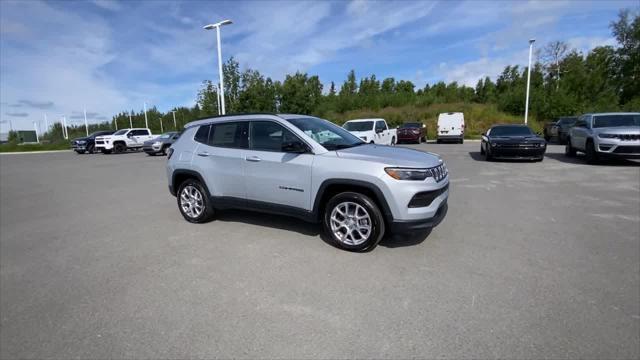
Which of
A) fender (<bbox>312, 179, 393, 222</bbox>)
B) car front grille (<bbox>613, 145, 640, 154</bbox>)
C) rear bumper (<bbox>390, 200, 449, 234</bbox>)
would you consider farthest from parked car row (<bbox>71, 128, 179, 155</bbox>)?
car front grille (<bbox>613, 145, 640, 154</bbox>)

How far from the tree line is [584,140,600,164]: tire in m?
18.2

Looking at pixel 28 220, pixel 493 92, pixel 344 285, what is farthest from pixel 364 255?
pixel 493 92

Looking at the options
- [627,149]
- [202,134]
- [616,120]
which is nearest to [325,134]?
[202,134]

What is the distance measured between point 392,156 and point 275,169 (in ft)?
5.25

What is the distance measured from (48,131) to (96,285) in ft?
289

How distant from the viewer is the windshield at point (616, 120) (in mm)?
11376

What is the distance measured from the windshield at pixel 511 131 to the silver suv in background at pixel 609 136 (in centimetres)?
169

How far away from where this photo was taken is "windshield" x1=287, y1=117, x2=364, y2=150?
15.8ft

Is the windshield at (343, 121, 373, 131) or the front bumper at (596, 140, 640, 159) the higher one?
the windshield at (343, 121, 373, 131)

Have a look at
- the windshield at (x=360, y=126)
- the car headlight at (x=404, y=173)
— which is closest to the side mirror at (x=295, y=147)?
the car headlight at (x=404, y=173)

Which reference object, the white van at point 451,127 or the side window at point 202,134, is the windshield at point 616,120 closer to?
the white van at point 451,127

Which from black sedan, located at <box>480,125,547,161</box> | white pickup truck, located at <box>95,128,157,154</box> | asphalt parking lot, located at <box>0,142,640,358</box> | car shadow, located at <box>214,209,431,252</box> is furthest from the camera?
white pickup truck, located at <box>95,128,157,154</box>

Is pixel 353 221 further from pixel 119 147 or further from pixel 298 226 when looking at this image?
pixel 119 147

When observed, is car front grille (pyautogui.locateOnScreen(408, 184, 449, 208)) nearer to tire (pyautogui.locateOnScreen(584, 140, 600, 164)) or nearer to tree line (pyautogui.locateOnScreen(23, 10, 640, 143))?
tire (pyautogui.locateOnScreen(584, 140, 600, 164))
